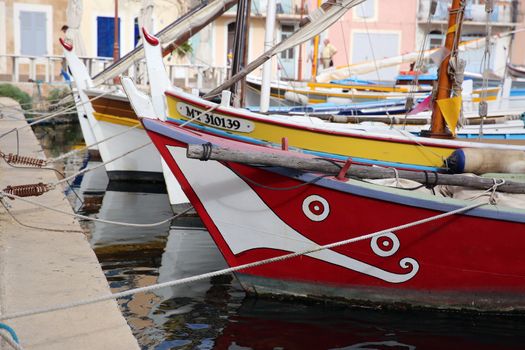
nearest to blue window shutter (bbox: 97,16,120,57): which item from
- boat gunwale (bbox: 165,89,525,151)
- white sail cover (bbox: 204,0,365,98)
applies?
boat gunwale (bbox: 165,89,525,151)

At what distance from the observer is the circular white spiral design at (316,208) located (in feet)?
22.1

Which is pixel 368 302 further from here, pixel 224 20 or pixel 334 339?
pixel 224 20

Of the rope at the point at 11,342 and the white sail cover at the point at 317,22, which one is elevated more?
the white sail cover at the point at 317,22

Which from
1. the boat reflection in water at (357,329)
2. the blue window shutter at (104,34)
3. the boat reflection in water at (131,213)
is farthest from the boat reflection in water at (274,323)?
the blue window shutter at (104,34)

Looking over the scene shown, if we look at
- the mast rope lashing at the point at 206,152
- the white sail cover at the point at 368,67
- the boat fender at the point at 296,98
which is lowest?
the boat fender at the point at 296,98

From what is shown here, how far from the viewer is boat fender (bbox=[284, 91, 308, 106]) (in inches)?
784

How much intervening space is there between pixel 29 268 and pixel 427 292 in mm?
3398

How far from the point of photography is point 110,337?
4520 millimetres

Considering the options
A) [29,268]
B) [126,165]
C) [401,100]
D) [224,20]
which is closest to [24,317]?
[29,268]

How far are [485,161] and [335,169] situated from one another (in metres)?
1.75

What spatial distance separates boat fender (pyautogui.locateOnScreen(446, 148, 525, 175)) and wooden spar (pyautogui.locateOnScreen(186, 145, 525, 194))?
0.76 meters

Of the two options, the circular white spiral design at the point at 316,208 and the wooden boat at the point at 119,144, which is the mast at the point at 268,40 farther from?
the circular white spiral design at the point at 316,208

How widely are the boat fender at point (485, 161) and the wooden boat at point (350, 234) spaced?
3.32 ft

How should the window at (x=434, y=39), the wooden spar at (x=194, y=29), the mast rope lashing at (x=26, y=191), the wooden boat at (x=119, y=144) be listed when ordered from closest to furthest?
1. the mast rope lashing at (x=26, y=191)
2. the wooden spar at (x=194, y=29)
3. the wooden boat at (x=119, y=144)
4. the window at (x=434, y=39)
